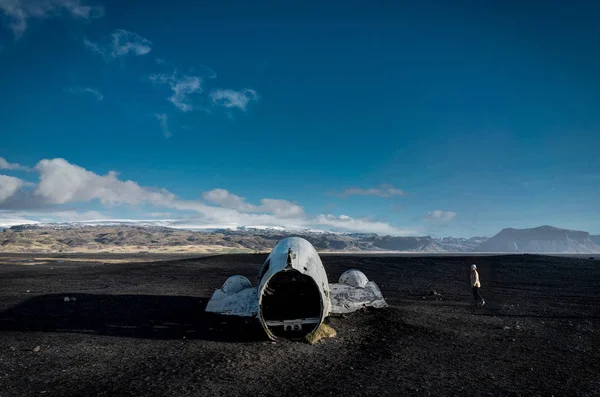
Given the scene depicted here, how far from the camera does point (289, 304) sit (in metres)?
15.0

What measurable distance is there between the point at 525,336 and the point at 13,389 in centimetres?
1744

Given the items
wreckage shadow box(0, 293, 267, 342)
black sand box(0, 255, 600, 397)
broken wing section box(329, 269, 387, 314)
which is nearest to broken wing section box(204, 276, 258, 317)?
wreckage shadow box(0, 293, 267, 342)

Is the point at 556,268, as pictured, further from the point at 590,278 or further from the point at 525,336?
the point at 525,336

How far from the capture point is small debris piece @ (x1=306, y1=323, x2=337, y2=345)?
43.0 ft

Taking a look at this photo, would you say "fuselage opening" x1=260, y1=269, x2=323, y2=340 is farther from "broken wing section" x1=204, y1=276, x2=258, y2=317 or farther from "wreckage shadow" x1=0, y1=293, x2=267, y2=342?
"broken wing section" x1=204, y1=276, x2=258, y2=317

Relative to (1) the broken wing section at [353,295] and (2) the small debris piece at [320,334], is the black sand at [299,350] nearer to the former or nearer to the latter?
(2) the small debris piece at [320,334]

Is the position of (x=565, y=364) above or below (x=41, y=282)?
above

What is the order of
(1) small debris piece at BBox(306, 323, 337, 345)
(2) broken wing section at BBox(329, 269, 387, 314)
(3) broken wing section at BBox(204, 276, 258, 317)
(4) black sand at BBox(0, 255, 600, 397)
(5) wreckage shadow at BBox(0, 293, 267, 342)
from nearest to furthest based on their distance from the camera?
1. (4) black sand at BBox(0, 255, 600, 397)
2. (1) small debris piece at BBox(306, 323, 337, 345)
3. (5) wreckage shadow at BBox(0, 293, 267, 342)
4. (3) broken wing section at BBox(204, 276, 258, 317)
5. (2) broken wing section at BBox(329, 269, 387, 314)

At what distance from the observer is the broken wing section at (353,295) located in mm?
17827

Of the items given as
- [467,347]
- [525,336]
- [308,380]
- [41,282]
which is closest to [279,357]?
[308,380]

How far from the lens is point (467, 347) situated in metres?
12.5

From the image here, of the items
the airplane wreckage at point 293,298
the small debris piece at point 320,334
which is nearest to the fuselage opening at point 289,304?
the airplane wreckage at point 293,298

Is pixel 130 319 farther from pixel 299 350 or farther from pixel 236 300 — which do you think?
pixel 299 350

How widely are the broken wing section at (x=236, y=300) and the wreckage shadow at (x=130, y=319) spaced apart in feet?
1.34
